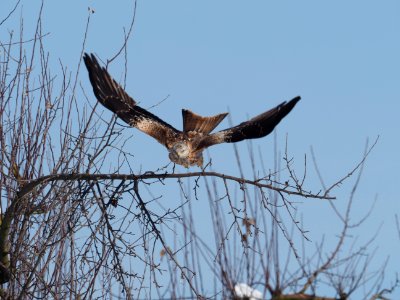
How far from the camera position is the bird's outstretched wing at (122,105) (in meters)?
6.14

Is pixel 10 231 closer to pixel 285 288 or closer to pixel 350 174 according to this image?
pixel 350 174

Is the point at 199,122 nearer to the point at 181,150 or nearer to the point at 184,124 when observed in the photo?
the point at 184,124

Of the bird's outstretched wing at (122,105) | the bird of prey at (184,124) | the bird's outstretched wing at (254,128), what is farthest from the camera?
the bird's outstretched wing at (122,105)

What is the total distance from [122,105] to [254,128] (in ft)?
3.56

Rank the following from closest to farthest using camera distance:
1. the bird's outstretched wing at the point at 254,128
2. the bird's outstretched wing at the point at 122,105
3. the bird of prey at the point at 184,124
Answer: the bird's outstretched wing at the point at 254,128 → the bird of prey at the point at 184,124 → the bird's outstretched wing at the point at 122,105

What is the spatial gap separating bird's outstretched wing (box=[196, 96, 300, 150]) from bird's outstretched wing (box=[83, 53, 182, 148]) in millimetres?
303

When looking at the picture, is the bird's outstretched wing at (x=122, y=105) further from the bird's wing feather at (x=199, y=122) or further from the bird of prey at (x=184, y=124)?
the bird's wing feather at (x=199, y=122)

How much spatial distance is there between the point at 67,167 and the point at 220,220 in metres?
3.09

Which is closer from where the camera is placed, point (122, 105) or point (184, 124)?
point (184, 124)

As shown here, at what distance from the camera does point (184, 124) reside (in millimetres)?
6016

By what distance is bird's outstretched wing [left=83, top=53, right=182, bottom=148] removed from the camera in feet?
20.1

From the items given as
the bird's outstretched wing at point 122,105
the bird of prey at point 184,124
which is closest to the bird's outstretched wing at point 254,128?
the bird of prey at point 184,124

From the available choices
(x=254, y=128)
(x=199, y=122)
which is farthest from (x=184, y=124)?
(x=254, y=128)

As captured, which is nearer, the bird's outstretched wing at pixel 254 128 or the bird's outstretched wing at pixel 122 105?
the bird's outstretched wing at pixel 254 128
